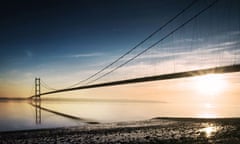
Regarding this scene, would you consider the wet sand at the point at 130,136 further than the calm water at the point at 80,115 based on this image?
No

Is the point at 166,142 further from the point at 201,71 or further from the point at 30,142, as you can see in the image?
the point at 201,71

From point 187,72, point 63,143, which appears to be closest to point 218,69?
point 187,72

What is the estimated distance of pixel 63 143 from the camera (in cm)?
1767

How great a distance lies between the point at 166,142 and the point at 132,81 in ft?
88.3

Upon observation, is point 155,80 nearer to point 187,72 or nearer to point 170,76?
point 170,76

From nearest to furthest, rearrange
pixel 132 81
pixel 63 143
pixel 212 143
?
pixel 212 143 → pixel 63 143 → pixel 132 81

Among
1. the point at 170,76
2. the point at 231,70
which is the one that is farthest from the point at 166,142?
the point at 170,76

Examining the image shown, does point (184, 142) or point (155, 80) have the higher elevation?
point (155, 80)

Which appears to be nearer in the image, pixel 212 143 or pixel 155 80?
pixel 212 143

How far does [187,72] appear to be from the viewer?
112 ft

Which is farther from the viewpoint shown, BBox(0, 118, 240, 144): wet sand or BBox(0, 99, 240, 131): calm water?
BBox(0, 99, 240, 131): calm water

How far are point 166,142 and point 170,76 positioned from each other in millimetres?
20283

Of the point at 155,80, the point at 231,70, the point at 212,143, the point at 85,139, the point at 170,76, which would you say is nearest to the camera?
the point at 212,143

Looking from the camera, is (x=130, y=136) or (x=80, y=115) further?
(x=80, y=115)
